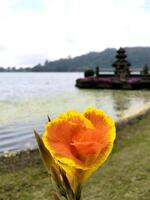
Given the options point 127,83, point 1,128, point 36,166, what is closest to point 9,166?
point 36,166

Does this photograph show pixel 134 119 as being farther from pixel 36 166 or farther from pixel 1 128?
pixel 36 166

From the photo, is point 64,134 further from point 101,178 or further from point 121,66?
point 121,66

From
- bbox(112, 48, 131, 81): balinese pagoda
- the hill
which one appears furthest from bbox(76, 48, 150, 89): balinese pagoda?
the hill

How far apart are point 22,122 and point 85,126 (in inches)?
544

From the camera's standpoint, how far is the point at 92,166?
0.82 metres

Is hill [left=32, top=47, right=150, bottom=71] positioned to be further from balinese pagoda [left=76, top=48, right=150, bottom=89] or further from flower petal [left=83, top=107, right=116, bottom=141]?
flower petal [left=83, top=107, right=116, bottom=141]

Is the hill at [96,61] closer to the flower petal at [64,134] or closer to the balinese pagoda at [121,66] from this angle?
the balinese pagoda at [121,66]

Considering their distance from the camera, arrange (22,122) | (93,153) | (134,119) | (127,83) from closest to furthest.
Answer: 1. (93,153)
2. (134,119)
3. (22,122)
4. (127,83)

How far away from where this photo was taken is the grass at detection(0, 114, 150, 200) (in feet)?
15.7

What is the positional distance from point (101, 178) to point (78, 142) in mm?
4708

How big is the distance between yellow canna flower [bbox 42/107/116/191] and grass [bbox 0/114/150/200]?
3.90 m

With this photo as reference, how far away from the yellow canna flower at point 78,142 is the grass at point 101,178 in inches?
154

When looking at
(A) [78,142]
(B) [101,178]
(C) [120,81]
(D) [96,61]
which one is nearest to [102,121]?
(A) [78,142]

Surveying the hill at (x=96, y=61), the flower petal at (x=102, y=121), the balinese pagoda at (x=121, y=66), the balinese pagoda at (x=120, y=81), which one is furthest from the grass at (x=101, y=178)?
the hill at (x=96, y=61)
